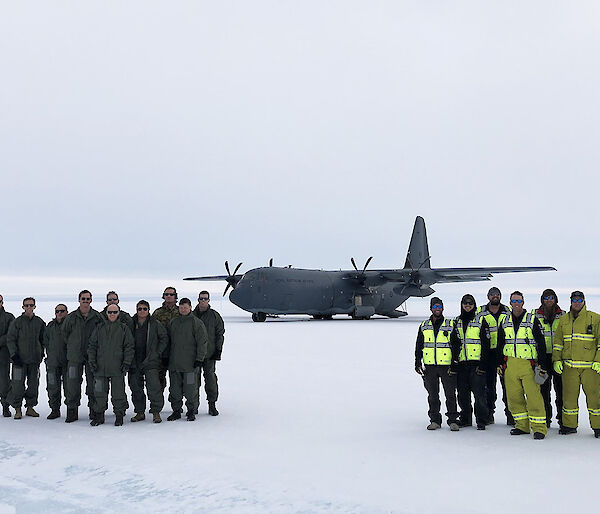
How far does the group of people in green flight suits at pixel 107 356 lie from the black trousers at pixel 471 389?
342cm

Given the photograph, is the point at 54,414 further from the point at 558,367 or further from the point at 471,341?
the point at 558,367

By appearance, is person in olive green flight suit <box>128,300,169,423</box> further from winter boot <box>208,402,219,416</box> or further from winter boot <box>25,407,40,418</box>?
winter boot <box>25,407,40,418</box>

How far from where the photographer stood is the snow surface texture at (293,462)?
5.10m

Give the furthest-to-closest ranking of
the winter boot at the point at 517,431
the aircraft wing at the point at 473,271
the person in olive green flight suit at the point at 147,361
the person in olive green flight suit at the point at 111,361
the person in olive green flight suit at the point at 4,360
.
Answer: the aircraft wing at the point at 473,271
the person in olive green flight suit at the point at 4,360
the person in olive green flight suit at the point at 147,361
the person in olive green flight suit at the point at 111,361
the winter boot at the point at 517,431

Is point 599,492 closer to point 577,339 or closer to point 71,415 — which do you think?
point 577,339

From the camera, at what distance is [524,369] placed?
7.34 metres

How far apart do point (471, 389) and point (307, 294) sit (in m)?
22.7

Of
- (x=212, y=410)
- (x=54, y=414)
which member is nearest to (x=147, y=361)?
(x=212, y=410)

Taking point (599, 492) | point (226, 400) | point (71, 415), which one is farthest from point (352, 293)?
point (599, 492)

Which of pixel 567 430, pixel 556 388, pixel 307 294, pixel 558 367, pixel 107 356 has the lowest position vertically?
pixel 567 430

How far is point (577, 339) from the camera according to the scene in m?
7.25

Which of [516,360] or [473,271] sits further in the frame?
[473,271]

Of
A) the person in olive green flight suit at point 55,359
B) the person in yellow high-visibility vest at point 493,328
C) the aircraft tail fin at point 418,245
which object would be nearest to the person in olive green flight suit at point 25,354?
the person in olive green flight suit at point 55,359

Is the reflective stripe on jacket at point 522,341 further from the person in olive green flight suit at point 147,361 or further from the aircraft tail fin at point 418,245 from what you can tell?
the aircraft tail fin at point 418,245
